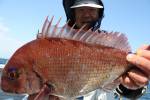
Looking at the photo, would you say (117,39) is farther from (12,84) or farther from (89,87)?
(12,84)

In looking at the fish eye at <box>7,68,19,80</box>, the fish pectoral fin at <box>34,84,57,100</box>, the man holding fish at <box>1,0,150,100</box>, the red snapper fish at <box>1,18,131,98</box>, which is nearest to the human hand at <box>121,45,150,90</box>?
the man holding fish at <box>1,0,150,100</box>

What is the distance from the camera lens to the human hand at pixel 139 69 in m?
2.99

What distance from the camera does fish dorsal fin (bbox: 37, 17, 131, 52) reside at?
9.20ft

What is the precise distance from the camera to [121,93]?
12.9 feet

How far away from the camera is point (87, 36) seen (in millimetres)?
2902

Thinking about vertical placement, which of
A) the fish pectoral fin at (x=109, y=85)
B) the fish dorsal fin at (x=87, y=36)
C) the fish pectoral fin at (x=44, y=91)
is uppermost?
the fish dorsal fin at (x=87, y=36)

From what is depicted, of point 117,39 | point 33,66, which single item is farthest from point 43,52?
point 117,39

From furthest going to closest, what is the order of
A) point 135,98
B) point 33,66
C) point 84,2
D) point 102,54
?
point 84,2
point 135,98
point 102,54
point 33,66

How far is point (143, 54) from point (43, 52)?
2.99 ft

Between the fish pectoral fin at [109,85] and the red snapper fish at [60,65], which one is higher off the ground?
the red snapper fish at [60,65]

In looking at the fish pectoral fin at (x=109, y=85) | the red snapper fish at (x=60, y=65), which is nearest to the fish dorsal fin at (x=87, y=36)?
the red snapper fish at (x=60, y=65)

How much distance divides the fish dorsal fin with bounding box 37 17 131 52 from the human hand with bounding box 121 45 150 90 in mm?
115

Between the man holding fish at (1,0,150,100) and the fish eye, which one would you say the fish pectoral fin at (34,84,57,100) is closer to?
the man holding fish at (1,0,150,100)

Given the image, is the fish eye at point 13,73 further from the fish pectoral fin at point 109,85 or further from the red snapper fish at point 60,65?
the fish pectoral fin at point 109,85
